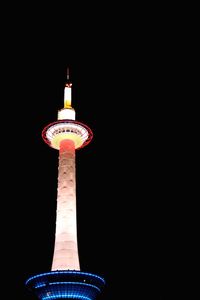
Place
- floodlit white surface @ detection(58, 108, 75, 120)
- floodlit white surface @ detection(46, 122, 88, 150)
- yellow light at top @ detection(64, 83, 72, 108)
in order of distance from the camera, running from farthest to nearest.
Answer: yellow light at top @ detection(64, 83, 72, 108) → floodlit white surface @ detection(58, 108, 75, 120) → floodlit white surface @ detection(46, 122, 88, 150)

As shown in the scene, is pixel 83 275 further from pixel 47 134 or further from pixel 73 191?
pixel 47 134

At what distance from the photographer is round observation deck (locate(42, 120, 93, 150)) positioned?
88.9 m

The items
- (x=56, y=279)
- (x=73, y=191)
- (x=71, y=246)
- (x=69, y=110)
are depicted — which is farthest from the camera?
(x=69, y=110)

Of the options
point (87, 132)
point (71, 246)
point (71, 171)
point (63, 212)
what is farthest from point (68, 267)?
point (87, 132)

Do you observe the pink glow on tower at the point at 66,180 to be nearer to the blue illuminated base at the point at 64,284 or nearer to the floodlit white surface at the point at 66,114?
the floodlit white surface at the point at 66,114

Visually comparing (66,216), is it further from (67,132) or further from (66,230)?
(67,132)

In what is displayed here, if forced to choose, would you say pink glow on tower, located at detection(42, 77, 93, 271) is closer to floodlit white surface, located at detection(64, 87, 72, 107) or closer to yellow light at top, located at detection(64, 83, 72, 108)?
yellow light at top, located at detection(64, 83, 72, 108)

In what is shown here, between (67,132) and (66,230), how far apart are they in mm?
15683

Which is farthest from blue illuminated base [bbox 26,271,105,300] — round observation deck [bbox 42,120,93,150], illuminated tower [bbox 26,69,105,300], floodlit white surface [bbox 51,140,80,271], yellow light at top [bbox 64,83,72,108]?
yellow light at top [bbox 64,83,72,108]

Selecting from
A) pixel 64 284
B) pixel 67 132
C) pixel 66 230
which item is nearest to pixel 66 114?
pixel 67 132

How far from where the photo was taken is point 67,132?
3516 inches

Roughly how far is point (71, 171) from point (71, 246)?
1189cm

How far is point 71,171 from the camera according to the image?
285ft

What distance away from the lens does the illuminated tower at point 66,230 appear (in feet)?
245
